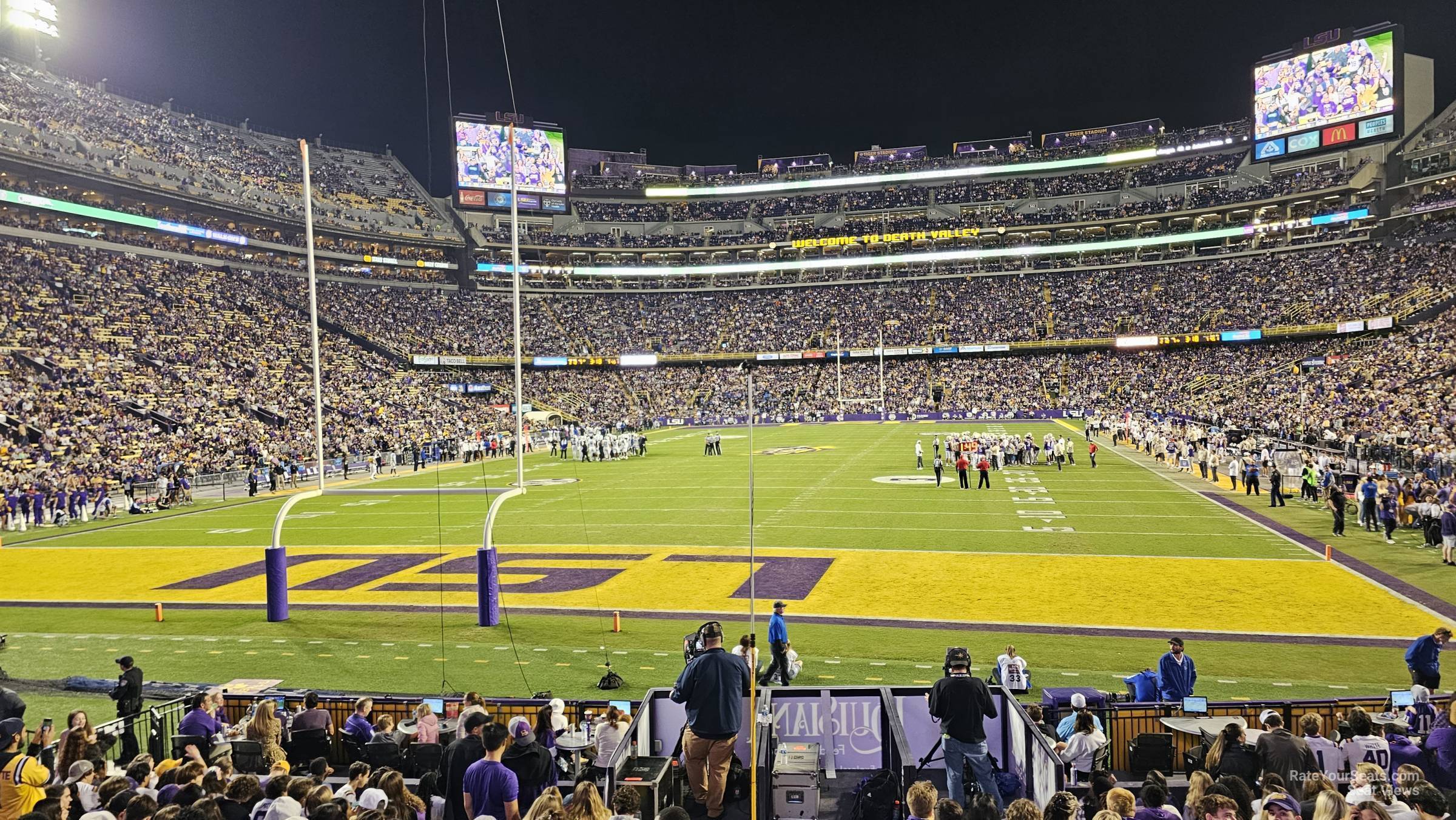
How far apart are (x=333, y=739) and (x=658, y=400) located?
67.3 meters

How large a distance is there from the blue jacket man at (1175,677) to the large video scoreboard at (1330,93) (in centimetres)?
6539

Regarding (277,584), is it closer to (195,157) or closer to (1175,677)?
(1175,677)

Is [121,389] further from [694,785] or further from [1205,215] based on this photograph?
[1205,215]

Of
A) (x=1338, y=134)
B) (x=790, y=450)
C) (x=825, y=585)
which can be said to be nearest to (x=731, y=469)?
(x=790, y=450)

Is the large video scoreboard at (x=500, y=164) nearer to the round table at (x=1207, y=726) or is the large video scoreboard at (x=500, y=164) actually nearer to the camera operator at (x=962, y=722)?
the round table at (x=1207, y=726)

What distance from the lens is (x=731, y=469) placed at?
118 feet

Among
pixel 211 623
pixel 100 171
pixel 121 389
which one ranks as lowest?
→ pixel 211 623

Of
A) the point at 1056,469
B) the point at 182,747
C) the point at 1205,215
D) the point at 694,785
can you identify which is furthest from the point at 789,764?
the point at 1205,215

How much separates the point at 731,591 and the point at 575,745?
27.5ft

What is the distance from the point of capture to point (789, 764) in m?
6.42

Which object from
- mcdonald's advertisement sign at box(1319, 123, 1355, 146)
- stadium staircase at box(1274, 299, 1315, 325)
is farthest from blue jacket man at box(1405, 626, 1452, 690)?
mcdonald's advertisement sign at box(1319, 123, 1355, 146)

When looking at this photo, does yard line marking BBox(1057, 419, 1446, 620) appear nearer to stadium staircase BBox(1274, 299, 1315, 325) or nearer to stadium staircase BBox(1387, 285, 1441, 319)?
stadium staircase BBox(1387, 285, 1441, 319)

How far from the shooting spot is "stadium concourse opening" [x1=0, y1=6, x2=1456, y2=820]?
686 centimetres

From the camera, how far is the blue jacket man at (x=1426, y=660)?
8906mm
